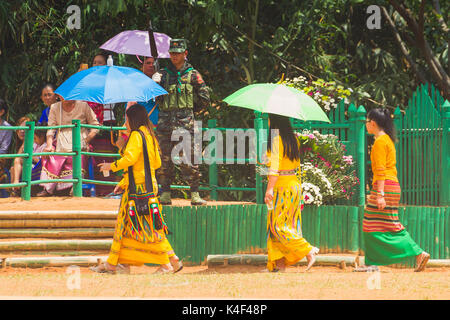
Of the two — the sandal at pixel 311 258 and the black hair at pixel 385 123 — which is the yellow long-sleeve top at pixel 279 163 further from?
the black hair at pixel 385 123

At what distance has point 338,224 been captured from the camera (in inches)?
423

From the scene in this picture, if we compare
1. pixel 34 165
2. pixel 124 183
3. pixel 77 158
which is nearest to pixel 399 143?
pixel 124 183

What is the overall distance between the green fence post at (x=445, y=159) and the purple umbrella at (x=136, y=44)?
432cm

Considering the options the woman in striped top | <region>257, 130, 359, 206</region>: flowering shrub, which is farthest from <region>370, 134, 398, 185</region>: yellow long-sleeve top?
<region>257, 130, 359, 206</region>: flowering shrub

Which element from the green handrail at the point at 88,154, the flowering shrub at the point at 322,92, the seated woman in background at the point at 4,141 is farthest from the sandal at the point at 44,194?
the flowering shrub at the point at 322,92

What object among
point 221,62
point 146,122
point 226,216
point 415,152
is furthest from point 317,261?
point 221,62

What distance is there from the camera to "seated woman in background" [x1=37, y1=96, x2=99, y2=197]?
12.6 meters

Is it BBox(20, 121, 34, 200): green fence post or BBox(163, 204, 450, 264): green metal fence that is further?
BBox(20, 121, 34, 200): green fence post

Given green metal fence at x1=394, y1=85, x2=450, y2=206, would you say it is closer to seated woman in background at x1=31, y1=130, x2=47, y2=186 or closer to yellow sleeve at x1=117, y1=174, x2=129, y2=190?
yellow sleeve at x1=117, y1=174, x2=129, y2=190

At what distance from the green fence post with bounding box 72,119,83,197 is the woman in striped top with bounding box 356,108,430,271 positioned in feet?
15.8

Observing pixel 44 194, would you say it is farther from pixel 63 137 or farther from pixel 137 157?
pixel 137 157

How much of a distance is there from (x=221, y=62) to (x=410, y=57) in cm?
401

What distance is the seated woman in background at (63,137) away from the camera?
496 inches

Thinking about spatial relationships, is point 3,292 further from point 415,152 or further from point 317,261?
point 415,152
